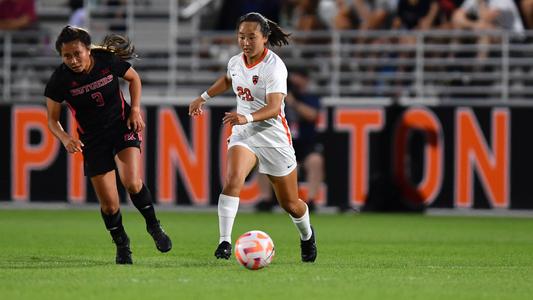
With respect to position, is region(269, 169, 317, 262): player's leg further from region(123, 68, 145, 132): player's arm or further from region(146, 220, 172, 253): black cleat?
region(123, 68, 145, 132): player's arm

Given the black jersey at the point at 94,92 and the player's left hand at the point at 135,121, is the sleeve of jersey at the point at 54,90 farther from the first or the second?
the player's left hand at the point at 135,121

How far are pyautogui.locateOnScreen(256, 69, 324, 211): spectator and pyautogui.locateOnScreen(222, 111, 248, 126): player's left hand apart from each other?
11.1 meters

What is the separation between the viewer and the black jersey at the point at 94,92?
37.0ft

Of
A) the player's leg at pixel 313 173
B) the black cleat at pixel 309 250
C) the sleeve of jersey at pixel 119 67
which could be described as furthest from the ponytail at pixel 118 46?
the player's leg at pixel 313 173

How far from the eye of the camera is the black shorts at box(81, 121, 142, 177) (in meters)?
11.4

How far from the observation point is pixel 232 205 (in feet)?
37.9

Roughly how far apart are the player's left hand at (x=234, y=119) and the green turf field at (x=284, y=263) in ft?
4.23

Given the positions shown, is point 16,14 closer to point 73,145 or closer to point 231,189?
point 231,189

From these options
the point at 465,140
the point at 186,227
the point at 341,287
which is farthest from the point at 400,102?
the point at 341,287

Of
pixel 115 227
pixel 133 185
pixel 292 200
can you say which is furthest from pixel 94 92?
pixel 292 200

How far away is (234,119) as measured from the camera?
10.7 m

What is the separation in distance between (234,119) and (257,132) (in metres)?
0.95

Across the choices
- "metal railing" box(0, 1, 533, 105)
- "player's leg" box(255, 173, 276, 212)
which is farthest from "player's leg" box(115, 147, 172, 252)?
"metal railing" box(0, 1, 533, 105)

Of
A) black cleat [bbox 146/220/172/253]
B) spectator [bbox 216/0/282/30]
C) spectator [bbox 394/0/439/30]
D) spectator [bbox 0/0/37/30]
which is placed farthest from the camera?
spectator [bbox 0/0/37/30]
